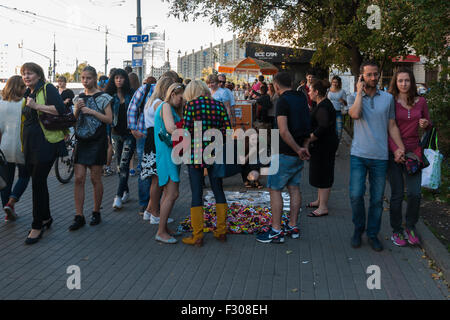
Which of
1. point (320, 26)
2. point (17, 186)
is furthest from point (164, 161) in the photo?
point (320, 26)

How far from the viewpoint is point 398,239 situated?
5.73 meters

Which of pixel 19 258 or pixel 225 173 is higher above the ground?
pixel 225 173

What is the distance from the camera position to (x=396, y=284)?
4559mm

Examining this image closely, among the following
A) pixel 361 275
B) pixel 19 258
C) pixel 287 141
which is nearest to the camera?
pixel 361 275

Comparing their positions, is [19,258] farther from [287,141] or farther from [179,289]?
[287,141]

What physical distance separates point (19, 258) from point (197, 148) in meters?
2.17

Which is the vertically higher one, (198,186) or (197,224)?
(198,186)

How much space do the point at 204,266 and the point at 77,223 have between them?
2103 millimetres

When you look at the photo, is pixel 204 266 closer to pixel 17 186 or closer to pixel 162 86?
pixel 162 86

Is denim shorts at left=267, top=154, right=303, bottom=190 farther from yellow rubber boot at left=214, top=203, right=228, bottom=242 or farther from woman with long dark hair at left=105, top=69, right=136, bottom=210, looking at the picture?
woman with long dark hair at left=105, top=69, right=136, bottom=210

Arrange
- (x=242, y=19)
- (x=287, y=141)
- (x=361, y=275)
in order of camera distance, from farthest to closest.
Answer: (x=242, y=19) → (x=287, y=141) → (x=361, y=275)

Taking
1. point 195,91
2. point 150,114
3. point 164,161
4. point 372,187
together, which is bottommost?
point 372,187
